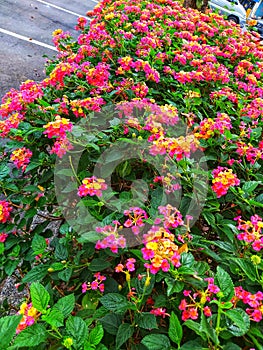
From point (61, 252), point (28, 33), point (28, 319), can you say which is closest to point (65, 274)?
point (61, 252)

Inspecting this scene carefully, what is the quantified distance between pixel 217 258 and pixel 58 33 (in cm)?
218

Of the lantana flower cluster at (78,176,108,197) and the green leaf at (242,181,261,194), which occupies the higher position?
the green leaf at (242,181,261,194)

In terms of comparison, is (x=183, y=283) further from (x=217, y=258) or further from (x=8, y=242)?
(x=8, y=242)

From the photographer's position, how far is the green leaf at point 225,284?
82 cm

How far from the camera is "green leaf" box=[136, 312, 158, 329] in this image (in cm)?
82

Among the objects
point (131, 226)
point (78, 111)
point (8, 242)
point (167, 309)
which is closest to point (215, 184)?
point (131, 226)

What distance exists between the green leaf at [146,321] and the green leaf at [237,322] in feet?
0.59

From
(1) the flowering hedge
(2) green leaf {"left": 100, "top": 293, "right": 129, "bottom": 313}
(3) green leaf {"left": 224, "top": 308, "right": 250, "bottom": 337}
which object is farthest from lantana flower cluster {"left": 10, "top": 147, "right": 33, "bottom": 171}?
(3) green leaf {"left": 224, "top": 308, "right": 250, "bottom": 337}

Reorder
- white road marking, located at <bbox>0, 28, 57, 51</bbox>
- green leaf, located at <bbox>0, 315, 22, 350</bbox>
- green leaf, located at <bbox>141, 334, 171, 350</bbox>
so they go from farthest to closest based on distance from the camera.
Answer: white road marking, located at <bbox>0, 28, 57, 51</bbox> < green leaf, located at <bbox>141, 334, 171, 350</bbox> < green leaf, located at <bbox>0, 315, 22, 350</bbox>

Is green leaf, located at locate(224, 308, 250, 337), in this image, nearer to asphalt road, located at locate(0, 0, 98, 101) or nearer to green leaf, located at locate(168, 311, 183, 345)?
green leaf, located at locate(168, 311, 183, 345)

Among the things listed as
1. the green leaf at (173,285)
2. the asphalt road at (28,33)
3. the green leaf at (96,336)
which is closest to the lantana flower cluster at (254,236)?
the green leaf at (173,285)

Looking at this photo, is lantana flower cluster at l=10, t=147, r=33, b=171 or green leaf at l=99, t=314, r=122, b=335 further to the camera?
lantana flower cluster at l=10, t=147, r=33, b=171

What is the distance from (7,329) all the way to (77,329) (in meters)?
0.17

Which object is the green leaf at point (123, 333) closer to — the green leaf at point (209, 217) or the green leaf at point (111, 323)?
A: the green leaf at point (111, 323)
